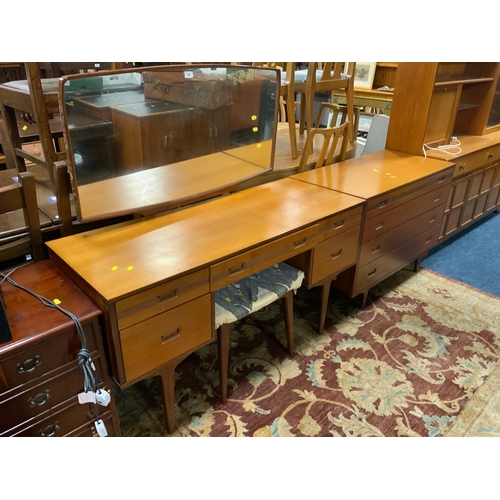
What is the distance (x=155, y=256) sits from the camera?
140cm

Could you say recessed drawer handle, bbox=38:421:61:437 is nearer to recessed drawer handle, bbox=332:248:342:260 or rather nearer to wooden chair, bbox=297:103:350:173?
recessed drawer handle, bbox=332:248:342:260

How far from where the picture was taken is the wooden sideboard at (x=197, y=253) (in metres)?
1.28

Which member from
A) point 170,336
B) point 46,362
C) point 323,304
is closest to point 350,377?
point 323,304

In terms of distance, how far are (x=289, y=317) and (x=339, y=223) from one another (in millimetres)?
475

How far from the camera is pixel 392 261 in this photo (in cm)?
234

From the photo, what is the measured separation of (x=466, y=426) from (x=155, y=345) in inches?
48.7

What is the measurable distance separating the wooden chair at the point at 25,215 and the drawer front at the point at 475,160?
2.35m

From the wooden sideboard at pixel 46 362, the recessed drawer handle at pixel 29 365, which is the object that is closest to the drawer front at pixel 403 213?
the wooden sideboard at pixel 46 362

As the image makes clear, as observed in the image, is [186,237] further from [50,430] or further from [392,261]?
[392,261]

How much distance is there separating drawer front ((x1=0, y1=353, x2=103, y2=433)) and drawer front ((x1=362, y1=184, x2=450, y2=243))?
4.53 ft

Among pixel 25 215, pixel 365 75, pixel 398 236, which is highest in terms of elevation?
pixel 365 75

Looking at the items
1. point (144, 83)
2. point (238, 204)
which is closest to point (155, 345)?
point (238, 204)

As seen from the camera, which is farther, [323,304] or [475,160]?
[475,160]

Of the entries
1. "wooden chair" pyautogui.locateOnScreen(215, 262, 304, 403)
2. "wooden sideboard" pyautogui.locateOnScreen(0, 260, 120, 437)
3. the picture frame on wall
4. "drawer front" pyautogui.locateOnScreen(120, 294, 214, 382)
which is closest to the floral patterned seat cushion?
"wooden chair" pyautogui.locateOnScreen(215, 262, 304, 403)
